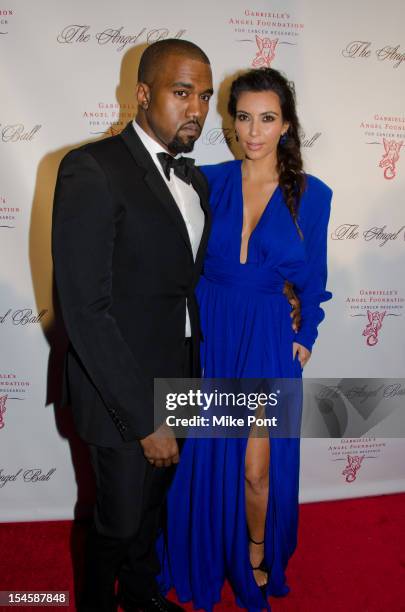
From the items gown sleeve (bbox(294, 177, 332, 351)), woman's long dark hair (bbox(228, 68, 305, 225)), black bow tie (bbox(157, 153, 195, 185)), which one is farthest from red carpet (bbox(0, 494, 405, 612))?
black bow tie (bbox(157, 153, 195, 185))

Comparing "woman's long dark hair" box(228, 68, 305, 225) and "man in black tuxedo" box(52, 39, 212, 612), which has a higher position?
"woman's long dark hair" box(228, 68, 305, 225)

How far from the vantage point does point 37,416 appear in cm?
274

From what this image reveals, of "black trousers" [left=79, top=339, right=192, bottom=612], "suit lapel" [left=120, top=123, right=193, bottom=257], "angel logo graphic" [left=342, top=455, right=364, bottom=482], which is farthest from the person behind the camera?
"angel logo graphic" [left=342, top=455, right=364, bottom=482]

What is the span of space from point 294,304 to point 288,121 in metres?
0.69

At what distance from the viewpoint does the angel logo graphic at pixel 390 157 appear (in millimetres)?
2713

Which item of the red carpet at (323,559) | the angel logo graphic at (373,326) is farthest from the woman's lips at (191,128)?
the red carpet at (323,559)

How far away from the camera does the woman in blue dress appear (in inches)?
79.4

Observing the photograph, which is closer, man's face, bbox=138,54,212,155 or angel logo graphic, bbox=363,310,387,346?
man's face, bbox=138,54,212,155

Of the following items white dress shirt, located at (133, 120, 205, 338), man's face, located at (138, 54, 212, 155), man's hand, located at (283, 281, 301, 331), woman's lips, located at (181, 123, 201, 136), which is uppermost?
man's face, located at (138, 54, 212, 155)

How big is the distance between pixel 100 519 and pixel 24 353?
1.17 metres

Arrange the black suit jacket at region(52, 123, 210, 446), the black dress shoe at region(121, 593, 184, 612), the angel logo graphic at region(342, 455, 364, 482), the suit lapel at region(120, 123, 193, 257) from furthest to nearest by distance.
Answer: the angel logo graphic at region(342, 455, 364, 482), the black dress shoe at region(121, 593, 184, 612), the suit lapel at region(120, 123, 193, 257), the black suit jacket at region(52, 123, 210, 446)

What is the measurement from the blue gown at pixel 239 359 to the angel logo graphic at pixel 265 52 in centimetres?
64

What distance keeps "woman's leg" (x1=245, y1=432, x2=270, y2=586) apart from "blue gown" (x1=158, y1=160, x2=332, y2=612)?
0.03m

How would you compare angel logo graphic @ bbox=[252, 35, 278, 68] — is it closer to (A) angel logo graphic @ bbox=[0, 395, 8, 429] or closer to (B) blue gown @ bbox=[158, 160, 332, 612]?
(B) blue gown @ bbox=[158, 160, 332, 612]
